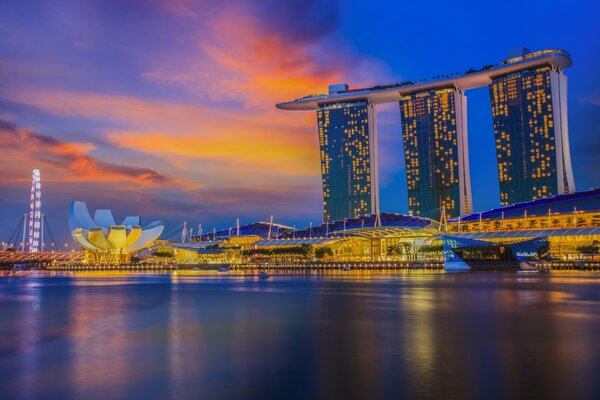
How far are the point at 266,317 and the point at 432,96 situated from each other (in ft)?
424

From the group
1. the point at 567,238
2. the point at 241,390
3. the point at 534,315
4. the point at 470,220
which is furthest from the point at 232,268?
the point at 241,390

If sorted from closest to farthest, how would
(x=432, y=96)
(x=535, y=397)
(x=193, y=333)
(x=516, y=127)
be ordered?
(x=535, y=397), (x=193, y=333), (x=516, y=127), (x=432, y=96)

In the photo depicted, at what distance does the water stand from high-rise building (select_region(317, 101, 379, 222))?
410ft

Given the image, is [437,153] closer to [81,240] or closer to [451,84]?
[451,84]

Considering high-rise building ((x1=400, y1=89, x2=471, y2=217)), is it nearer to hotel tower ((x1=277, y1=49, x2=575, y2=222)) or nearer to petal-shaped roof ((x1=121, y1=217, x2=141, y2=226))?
hotel tower ((x1=277, y1=49, x2=575, y2=222))

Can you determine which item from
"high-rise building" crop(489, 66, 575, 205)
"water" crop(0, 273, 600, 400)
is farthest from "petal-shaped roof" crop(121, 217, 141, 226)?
"water" crop(0, 273, 600, 400)

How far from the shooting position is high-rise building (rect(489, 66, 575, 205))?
118 meters

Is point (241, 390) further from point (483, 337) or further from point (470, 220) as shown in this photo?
point (470, 220)

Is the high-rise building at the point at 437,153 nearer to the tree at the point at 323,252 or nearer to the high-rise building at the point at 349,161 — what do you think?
the high-rise building at the point at 349,161

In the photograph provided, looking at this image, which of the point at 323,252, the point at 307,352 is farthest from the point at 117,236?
the point at 307,352

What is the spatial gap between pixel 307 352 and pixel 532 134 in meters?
119

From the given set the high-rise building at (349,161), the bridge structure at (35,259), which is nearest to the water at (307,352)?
the bridge structure at (35,259)

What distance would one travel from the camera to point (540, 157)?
11988 cm

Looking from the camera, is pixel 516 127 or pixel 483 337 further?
pixel 516 127
